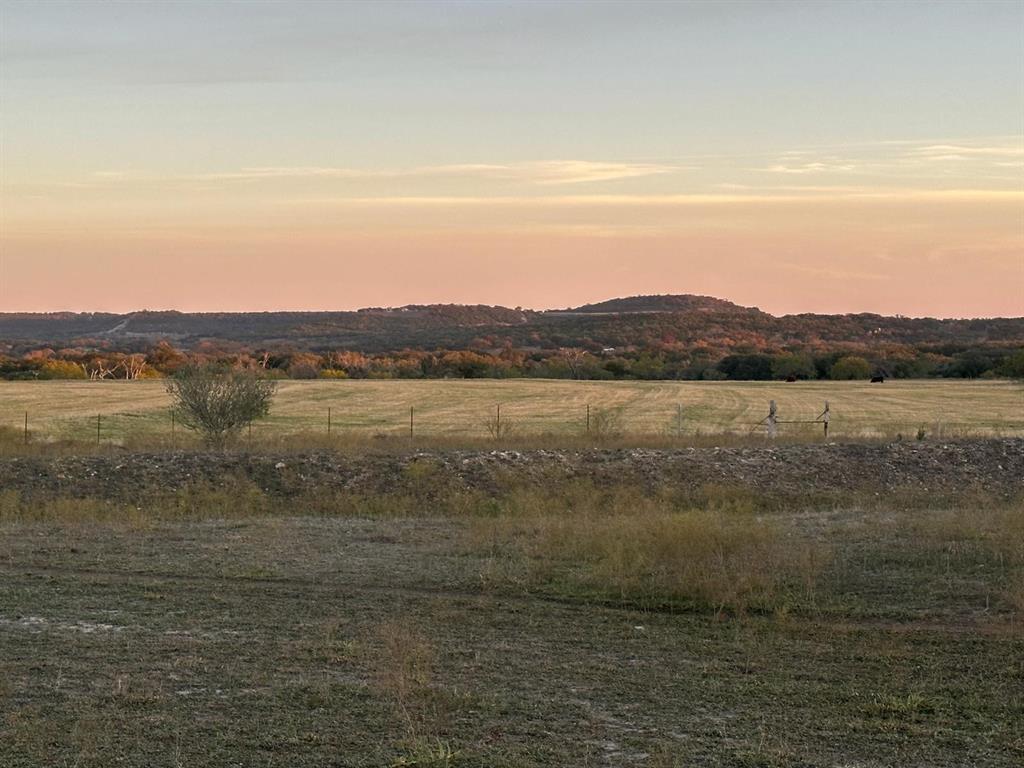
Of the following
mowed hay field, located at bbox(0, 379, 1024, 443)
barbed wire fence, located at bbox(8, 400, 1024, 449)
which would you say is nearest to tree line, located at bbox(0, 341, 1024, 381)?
mowed hay field, located at bbox(0, 379, 1024, 443)

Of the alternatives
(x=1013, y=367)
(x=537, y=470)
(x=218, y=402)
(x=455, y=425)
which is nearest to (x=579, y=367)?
(x=1013, y=367)

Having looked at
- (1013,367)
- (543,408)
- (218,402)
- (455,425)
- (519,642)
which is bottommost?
(519,642)

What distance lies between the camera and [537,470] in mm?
27359

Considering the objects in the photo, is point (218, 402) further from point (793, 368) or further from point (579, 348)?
point (579, 348)

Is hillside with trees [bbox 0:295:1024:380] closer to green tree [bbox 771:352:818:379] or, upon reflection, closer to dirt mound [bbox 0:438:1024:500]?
green tree [bbox 771:352:818:379]

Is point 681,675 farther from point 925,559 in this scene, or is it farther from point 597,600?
point 925,559

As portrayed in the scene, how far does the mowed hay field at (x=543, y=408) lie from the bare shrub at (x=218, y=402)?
386 cm

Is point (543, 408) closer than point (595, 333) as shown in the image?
Yes

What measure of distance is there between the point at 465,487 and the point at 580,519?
5904 mm

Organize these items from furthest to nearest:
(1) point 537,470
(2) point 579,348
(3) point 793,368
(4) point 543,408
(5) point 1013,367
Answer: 1. (2) point 579,348
2. (3) point 793,368
3. (5) point 1013,367
4. (4) point 543,408
5. (1) point 537,470

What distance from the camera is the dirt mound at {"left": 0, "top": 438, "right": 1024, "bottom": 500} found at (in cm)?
2617

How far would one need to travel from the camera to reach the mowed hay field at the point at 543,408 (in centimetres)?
4191

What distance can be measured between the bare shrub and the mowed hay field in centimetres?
386

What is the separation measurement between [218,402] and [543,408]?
86.3 ft
